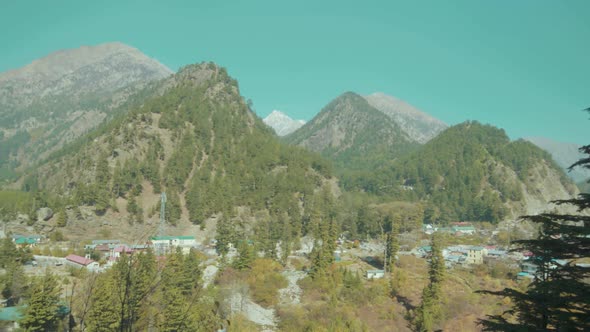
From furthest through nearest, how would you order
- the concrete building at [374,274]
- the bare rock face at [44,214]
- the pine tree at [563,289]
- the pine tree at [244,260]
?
the bare rock face at [44,214] < the concrete building at [374,274] < the pine tree at [244,260] < the pine tree at [563,289]

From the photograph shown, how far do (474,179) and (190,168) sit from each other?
7591 cm

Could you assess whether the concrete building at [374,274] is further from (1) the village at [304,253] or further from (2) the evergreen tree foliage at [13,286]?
(2) the evergreen tree foliage at [13,286]

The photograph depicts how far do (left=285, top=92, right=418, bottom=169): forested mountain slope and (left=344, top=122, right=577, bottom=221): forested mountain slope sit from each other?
32.1 meters

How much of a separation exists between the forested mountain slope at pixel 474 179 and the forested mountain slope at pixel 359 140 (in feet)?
105

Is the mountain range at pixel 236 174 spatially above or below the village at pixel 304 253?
above

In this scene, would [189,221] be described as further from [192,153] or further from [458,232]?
[458,232]

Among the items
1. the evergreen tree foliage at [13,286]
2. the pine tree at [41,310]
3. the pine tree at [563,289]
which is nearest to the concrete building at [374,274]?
the pine tree at [41,310]

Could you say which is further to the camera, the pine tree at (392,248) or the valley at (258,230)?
the pine tree at (392,248)

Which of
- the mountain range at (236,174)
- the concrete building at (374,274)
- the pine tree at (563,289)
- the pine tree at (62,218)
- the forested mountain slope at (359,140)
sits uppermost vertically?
the forested mountain slope at (359,140)

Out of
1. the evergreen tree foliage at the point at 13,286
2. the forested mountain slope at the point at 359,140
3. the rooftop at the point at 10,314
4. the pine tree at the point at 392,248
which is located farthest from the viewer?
the forested mountain slope at the point at 359,140

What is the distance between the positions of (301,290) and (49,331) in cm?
2193

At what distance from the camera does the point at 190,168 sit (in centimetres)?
8100

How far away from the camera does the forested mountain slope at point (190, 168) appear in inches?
2724

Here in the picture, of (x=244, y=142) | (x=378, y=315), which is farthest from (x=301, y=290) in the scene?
(x=244, y=142)
